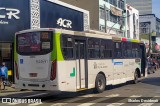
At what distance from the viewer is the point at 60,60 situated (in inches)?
577

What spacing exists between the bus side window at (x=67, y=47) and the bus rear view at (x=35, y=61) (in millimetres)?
619

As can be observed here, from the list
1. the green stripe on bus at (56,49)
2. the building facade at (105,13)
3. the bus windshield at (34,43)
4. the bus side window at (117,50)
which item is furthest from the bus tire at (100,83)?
the building facade at (105,13)

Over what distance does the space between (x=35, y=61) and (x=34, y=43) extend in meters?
0.77

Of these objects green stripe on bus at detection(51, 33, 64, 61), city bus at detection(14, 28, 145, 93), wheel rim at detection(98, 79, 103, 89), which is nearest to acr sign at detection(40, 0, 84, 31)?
city bus at detection(14, 28, 145, 93)

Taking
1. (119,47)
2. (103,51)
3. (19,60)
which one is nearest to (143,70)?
(119,47)

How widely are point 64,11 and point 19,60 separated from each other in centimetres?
1684

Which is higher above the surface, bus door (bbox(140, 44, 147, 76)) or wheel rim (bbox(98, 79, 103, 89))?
bus door (bbox(140, 44, 147, 76))

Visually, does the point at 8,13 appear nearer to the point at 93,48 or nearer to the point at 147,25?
the point at 93,48

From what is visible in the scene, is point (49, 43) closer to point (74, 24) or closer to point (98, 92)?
point (98, 92)

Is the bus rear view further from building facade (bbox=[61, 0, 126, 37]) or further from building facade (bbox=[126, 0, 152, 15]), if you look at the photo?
building facade (bbox=[126, 0, 152, 15])

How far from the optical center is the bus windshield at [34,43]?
581 inches

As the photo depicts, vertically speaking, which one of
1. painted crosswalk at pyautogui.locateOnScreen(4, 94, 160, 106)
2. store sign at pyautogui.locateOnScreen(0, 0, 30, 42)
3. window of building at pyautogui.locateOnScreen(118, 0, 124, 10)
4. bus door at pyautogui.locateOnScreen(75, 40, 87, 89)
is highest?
window of building at pyautogui.locateOnScreen(118, 0, 124, 10)

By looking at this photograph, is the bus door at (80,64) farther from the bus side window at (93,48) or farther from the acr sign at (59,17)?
the acr sign at (59,17)

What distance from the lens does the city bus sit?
14578 millimetres
